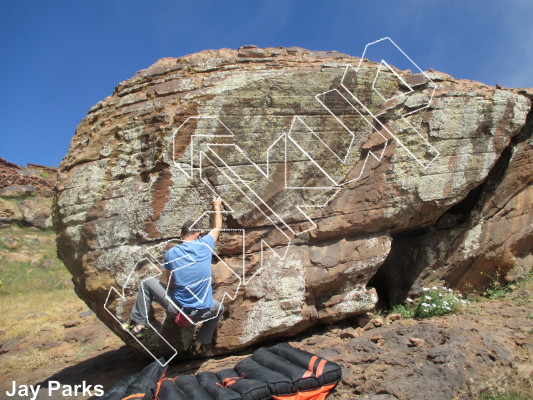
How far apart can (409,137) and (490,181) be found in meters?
1.97

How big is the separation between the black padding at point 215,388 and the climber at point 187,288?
565 millimetres

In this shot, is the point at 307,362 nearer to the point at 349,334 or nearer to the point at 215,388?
the point at 215,388

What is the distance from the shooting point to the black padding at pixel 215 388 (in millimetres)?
3896

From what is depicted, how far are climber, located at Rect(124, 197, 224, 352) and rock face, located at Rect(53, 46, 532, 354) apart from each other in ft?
0.97

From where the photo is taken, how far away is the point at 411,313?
617 centimetres

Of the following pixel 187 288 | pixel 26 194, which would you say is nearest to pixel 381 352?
pixel 187 288

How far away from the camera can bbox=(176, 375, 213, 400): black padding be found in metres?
3.99

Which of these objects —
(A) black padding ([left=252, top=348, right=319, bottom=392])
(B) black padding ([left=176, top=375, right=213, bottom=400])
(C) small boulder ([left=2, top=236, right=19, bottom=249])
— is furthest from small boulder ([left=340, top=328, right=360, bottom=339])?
(C) small boulder ([left=2, top=236, right=19, bottom=249])

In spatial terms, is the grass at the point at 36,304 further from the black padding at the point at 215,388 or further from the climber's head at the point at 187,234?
the climber's head at the point at 187,234

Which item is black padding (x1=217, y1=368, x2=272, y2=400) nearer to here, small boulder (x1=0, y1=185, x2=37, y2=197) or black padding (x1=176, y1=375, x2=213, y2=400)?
black padding (x1=176, y1=375, x2=213, y2=400)

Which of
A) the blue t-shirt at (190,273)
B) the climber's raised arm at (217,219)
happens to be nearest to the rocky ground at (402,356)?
the blue t-shirt at (190,273)

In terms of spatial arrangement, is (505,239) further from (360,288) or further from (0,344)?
(0,344)

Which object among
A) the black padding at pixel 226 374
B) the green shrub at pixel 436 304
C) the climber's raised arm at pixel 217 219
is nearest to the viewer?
the black padding at pixel 226 374

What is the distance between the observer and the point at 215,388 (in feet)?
13.4
